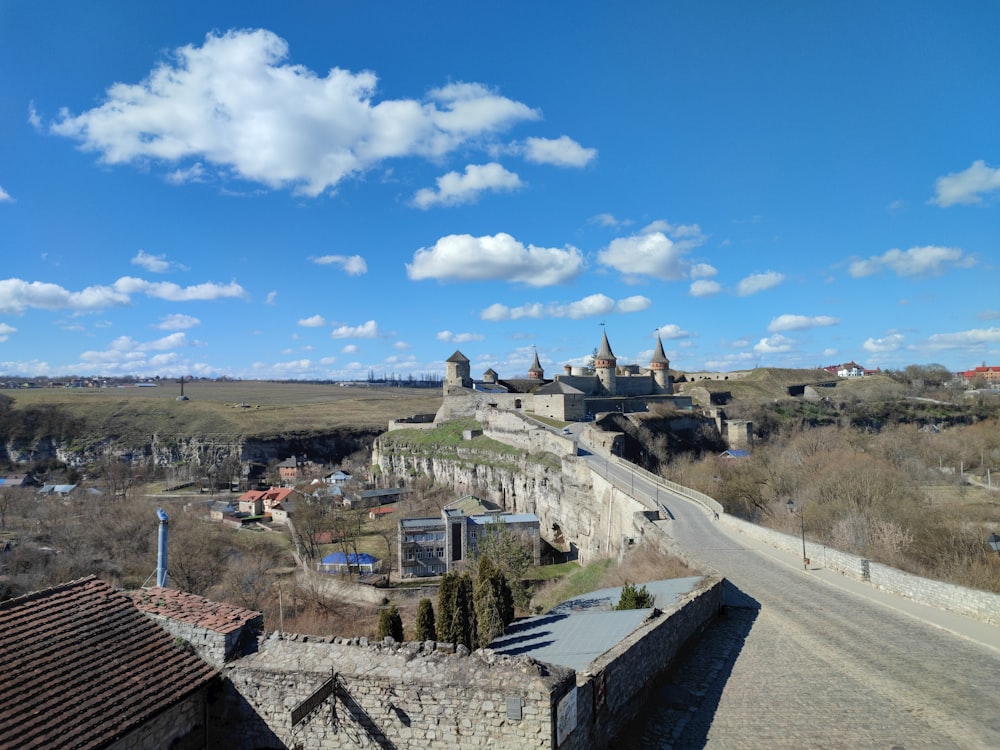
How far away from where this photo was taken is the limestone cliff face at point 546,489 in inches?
1316

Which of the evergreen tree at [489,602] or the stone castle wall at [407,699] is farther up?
the stone castle wall at [407,699]

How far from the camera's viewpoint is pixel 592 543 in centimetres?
3647

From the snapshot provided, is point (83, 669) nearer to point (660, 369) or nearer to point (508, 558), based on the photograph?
point (508, 558)

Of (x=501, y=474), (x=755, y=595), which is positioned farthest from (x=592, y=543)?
(x=755, y=595)

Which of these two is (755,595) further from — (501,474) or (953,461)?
(953,461)

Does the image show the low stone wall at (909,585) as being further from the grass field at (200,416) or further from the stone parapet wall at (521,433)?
the grass field at (200,416)

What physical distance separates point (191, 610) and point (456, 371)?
215 ft

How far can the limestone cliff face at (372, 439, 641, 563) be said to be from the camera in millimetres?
33438

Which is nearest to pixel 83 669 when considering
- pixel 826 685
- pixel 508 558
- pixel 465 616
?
pixel 826 685

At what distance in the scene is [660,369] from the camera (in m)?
76.0

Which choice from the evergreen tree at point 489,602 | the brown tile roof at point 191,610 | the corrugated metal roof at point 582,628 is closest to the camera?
the brown tile roof at point 191,610

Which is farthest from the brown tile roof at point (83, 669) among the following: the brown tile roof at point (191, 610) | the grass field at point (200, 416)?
the grass field at point (200, 416)

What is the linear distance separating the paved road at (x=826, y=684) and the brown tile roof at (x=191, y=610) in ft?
18.3

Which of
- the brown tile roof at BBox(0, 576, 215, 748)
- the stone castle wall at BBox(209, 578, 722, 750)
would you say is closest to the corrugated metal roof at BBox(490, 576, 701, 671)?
the stone castle wall at BBox(209, 578, 722, 750)
